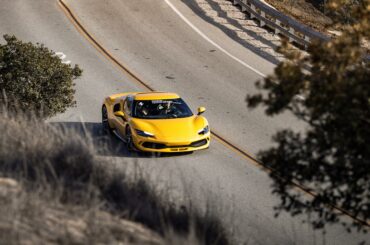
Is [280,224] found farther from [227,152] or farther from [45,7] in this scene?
[45,7]

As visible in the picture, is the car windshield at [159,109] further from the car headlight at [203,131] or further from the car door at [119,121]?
the car headlight at [203,131]

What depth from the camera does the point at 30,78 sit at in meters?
19.2

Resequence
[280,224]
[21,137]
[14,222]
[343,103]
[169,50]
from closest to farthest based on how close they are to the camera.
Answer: [14,222] < [343,103] < [21,137] < [280,224] < [169,50]

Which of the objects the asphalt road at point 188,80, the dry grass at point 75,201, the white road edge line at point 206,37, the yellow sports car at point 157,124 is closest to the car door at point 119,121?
the yellow sports car at point 157,124

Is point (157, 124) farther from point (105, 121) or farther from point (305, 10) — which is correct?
point (305, 10)

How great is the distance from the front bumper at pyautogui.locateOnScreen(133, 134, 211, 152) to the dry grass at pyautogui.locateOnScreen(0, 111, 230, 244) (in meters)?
5.19

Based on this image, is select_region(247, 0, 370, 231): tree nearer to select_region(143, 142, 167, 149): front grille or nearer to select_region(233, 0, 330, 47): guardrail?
select_region(143, 142, 167, 149): front grille

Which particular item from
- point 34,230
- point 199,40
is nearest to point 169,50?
point 199,40

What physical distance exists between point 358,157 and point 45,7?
2715 centimetres

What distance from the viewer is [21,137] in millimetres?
11953

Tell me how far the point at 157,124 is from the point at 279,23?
46.5ft

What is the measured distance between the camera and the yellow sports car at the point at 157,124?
58.2 ft

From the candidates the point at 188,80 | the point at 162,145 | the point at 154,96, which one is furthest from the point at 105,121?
the point at 188,80

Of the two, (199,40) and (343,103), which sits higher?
(343,103)
